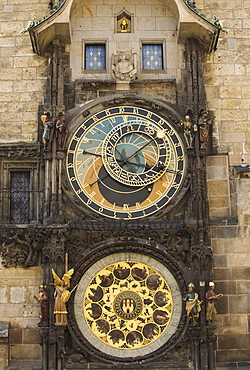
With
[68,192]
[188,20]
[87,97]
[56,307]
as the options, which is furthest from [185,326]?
[188,20]

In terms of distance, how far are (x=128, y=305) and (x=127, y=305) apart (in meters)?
0.02

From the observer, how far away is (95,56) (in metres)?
14.0

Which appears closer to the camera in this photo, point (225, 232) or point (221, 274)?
point (221, 274)

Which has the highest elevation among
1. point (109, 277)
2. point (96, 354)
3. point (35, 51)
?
point (35, 51)

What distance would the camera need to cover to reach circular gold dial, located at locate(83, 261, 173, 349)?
1245 centimetres

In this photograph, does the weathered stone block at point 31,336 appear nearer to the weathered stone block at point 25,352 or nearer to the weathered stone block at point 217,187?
the weathered stone block at point 25,352

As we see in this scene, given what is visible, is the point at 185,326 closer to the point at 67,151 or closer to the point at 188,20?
the point at 67,151

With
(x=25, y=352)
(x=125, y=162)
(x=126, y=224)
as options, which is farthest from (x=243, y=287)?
(x=25, y=352)

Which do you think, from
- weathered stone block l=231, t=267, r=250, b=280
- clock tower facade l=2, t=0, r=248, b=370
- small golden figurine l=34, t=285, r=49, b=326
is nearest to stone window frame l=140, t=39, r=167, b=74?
clock tower facade l=2, t=0, r=248, b=370

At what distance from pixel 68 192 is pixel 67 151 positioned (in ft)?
2.33

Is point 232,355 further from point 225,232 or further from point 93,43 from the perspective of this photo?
point 93,43

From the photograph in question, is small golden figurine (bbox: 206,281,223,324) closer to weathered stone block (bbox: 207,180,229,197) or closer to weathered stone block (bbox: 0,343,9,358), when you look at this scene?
weathered stone block (bbox: 207,180,229,197)

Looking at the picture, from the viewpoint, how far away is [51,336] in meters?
12.1

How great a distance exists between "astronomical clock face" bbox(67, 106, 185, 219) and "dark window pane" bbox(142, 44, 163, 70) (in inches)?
36.6
